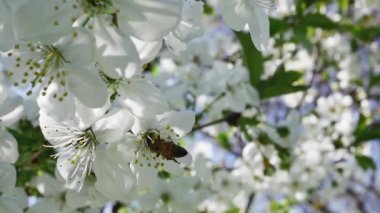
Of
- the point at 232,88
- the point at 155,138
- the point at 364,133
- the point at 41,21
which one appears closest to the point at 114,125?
the point at 155,138

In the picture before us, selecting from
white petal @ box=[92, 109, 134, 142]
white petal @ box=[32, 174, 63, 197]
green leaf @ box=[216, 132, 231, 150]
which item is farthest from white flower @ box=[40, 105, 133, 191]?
green leaf @ box=[216, 132, 231, 150]

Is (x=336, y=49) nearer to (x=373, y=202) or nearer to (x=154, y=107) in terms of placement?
(x=373, y=202)

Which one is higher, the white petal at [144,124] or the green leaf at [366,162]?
the white petal at [144,124]

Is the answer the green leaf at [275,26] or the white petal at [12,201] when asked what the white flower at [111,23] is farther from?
the green leaf at [275,26]

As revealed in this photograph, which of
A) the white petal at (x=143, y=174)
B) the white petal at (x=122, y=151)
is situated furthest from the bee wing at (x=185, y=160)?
the white petal at (x=122, y=151)

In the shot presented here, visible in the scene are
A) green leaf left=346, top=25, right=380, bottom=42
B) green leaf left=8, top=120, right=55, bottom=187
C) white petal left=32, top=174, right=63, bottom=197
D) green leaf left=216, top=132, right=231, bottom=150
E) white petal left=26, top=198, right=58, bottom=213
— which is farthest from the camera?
green leaf left=216, top=132, right=231, bottom=150

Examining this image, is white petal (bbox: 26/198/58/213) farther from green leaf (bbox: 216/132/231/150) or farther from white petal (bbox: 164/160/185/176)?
green leaf (bbox: 216/132/231/150)

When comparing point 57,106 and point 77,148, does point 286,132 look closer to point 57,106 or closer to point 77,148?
point 77,148
